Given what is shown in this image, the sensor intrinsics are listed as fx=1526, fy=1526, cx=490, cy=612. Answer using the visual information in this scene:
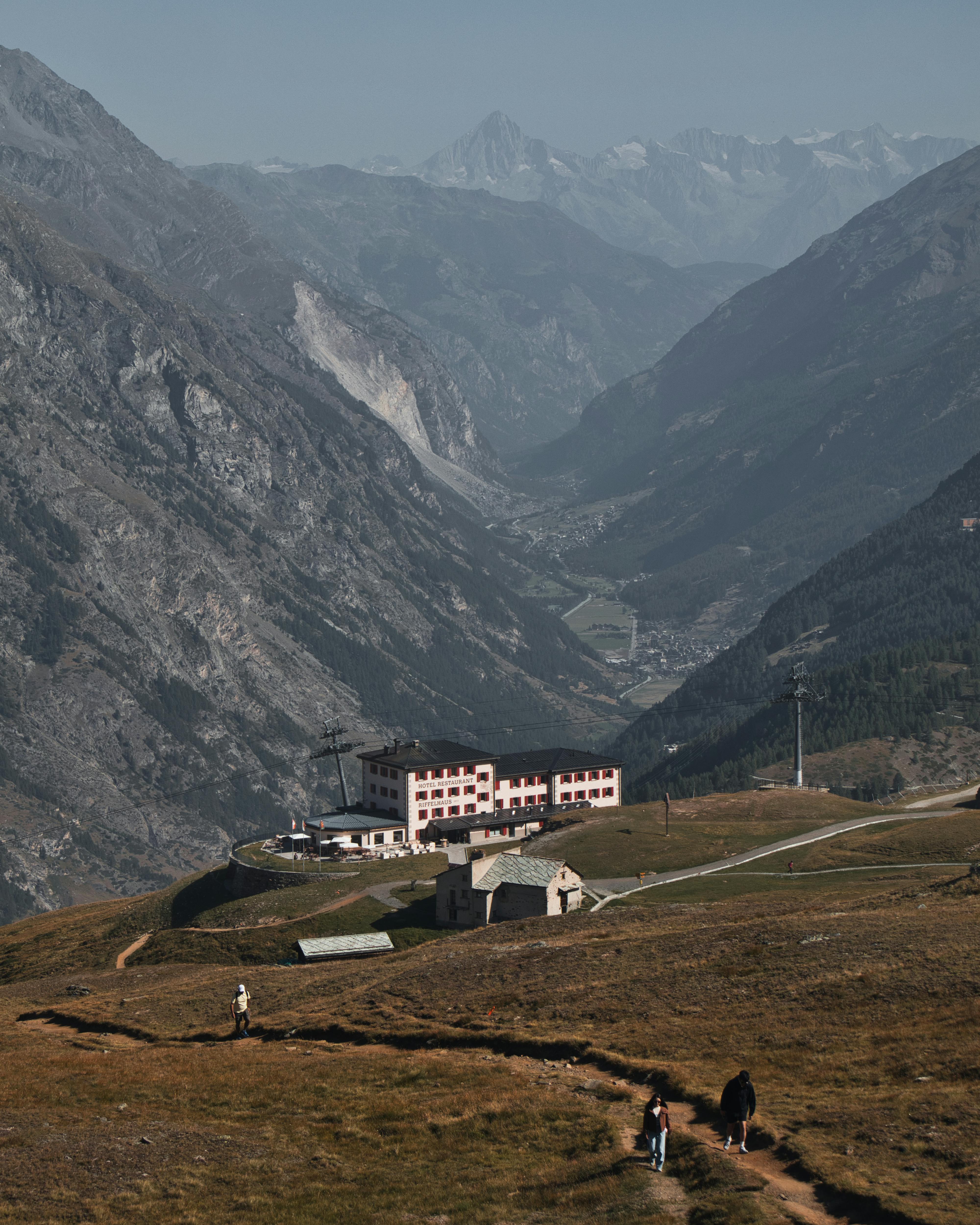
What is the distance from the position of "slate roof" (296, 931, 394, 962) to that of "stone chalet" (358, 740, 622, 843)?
178 feet

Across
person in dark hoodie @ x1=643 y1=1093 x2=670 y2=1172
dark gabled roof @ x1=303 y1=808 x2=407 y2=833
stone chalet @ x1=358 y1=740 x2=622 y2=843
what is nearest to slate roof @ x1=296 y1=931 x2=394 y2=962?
dark gabled roof @ x1=303 y1=808 x2=407 y2=833

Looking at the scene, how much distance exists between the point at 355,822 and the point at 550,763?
29436mm

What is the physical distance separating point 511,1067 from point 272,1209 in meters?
19.0

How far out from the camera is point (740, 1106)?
51688 millimetres

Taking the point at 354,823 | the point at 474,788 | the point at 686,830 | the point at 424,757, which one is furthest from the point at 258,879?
the point at 686,830

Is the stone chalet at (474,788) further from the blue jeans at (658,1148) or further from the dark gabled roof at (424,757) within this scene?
the blue jeans at (658,1148)

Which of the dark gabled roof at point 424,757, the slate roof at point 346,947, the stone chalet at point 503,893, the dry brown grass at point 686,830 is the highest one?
the dark gabled roof at point 424,757

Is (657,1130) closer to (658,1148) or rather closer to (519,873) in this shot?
(658,1148)

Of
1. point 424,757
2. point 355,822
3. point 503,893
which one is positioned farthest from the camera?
point 424,757

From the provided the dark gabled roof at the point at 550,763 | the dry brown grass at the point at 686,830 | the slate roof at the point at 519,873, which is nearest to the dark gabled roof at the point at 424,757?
the dark gabled roof at the point at 550,763

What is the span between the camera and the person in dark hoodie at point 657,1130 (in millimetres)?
50781

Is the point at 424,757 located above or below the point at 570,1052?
above

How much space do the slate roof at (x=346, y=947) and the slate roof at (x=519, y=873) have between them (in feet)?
35.2

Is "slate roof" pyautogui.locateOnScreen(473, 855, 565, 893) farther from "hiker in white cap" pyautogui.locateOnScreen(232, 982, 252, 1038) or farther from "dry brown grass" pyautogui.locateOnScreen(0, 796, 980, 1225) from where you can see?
"hiker in white cap" pyautogui.locateOnScreen(232, 982, 252, 1038)
